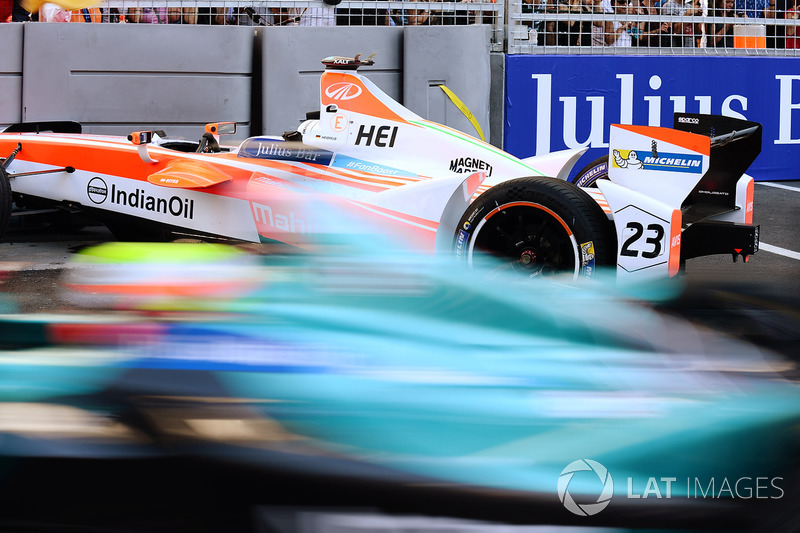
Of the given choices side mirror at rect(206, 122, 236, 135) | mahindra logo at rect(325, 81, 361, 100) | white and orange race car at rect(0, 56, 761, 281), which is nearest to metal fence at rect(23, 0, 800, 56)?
side mirror at rect(206, 122, 236, 135)

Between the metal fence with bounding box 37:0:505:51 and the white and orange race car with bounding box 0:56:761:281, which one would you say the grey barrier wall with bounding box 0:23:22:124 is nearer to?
the metal fence with bounding box 37:0:505:51

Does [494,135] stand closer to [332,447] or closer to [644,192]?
[644,192]

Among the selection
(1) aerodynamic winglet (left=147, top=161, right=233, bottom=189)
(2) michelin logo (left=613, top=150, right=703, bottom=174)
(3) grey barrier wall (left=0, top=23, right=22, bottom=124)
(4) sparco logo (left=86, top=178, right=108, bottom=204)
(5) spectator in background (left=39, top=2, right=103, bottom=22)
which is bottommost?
(4) sparco logo (left=86, top=178, right=108, bottom=204)

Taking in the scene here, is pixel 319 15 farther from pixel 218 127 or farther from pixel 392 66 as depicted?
pixel 218 127

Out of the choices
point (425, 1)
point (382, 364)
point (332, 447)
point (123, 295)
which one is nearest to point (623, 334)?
point (382, 364)

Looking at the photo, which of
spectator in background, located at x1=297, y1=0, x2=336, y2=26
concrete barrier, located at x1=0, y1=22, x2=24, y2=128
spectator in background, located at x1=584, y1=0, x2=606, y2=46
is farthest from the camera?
spectator in background, located at x1=584, y1=0, x2=606, y2=46

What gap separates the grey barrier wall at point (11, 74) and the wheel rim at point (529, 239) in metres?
5.68

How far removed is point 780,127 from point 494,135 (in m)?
3.54

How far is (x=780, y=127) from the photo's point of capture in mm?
11297

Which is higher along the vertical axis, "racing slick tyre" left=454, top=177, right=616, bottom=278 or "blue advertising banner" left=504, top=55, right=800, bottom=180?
"blue advertising banner" left=504, top=55, right=800, bottom=180

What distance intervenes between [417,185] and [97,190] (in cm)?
258

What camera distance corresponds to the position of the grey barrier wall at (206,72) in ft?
29.6

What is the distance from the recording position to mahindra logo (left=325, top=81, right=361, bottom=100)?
6.64 m

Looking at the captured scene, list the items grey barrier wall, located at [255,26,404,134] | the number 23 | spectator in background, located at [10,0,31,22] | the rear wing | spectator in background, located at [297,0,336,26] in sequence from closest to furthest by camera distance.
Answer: the number 23 → the rear wing → grey barrier wall, located at [255,26,404,134] → spectator in background, located at [10,0,31,22] → spectator in background, located at [297,0,336,26]
